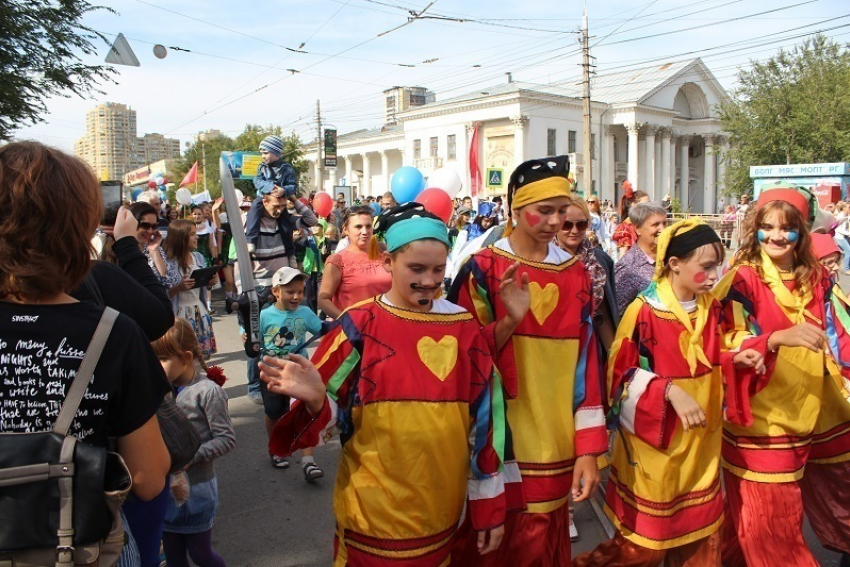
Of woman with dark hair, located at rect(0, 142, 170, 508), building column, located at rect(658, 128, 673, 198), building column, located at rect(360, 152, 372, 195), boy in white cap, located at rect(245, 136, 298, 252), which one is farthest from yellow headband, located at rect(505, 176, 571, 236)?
building column, located at rect(360, 152, 372, 195)

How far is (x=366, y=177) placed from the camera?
65312 mm

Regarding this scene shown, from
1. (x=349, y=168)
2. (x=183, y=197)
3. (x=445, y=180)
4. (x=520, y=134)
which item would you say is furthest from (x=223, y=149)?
(x=445, y=180)

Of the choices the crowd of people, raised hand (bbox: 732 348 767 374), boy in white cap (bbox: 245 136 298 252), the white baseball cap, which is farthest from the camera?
boy in white cap (bbox: 245 136 298 252)

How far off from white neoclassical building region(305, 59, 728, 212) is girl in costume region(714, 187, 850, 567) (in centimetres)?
4020

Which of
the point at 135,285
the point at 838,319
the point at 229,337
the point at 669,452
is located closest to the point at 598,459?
the point at 669,452

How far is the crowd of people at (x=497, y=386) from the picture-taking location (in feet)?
5.26

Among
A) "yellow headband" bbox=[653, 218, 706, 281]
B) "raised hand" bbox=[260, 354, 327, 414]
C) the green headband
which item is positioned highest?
the green headband

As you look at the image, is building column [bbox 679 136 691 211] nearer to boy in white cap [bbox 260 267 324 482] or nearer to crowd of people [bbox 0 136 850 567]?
boy in white cap [bbox 260 267 324 482]

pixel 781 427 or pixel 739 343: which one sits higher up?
pixel 739 343

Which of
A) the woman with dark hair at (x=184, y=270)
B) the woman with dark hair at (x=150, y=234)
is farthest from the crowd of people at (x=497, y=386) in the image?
the woman with dark hair at (x=184, y=270)

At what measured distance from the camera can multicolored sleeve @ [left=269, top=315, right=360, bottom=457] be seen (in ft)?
7.51

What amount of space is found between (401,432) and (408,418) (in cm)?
5

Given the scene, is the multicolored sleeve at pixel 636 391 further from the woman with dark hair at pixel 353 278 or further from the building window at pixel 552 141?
the building window at pixel 552 141

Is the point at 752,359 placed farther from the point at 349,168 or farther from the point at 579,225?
the point at 349,168
